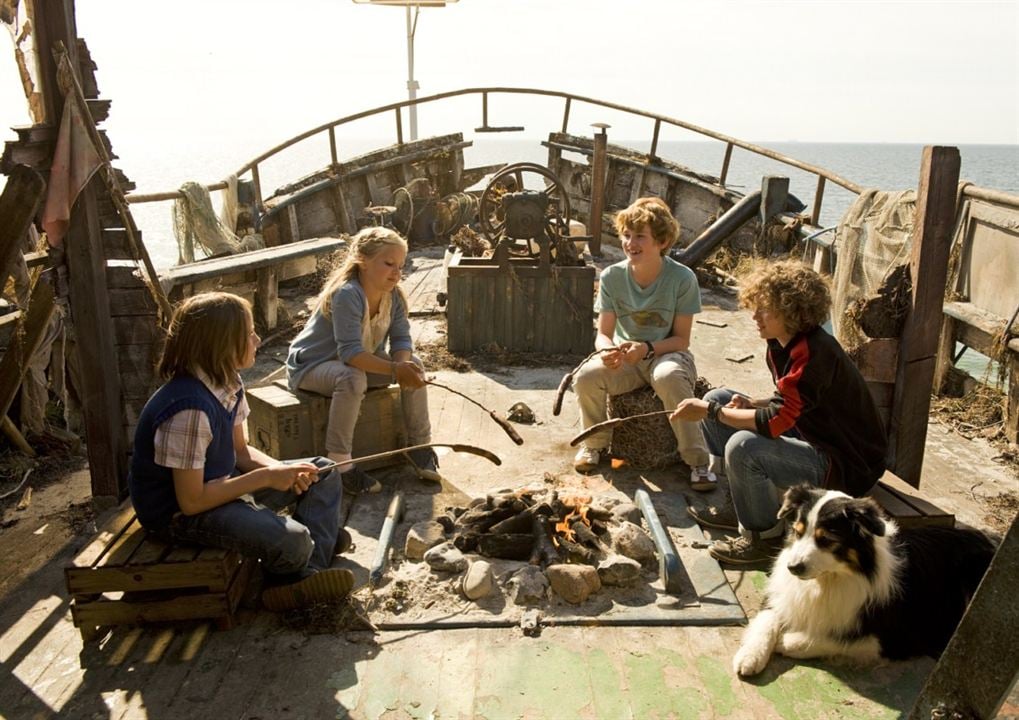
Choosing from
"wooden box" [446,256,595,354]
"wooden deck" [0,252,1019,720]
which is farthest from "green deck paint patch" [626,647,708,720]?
"wooden box" [446,256,595,354]

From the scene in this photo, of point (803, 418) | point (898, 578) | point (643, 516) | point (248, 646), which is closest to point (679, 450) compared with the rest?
point (643, 516)

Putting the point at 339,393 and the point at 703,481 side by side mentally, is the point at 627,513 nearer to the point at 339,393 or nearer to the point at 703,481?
the point at 703,481

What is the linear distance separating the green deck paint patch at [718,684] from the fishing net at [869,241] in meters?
3.72

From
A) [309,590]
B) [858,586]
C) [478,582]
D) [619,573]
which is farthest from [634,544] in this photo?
[309,590]

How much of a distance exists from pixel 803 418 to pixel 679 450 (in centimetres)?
121

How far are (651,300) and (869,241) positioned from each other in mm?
2664

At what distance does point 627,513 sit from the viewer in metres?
4.26

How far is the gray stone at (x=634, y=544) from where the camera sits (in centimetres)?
384

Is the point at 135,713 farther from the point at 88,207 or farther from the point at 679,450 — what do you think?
the point at 679,450

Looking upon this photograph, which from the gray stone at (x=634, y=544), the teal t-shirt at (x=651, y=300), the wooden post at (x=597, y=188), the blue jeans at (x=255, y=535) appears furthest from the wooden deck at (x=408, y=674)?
the wooden post at (x=597, y=188)

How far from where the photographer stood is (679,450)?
4.86 m

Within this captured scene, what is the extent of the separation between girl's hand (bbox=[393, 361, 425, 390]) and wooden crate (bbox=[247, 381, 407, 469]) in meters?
0.24

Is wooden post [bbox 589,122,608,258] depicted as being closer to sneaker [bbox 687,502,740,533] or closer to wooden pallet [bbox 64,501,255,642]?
sneaker [bbox 687,502,740,533]

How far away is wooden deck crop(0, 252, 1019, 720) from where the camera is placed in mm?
2908
